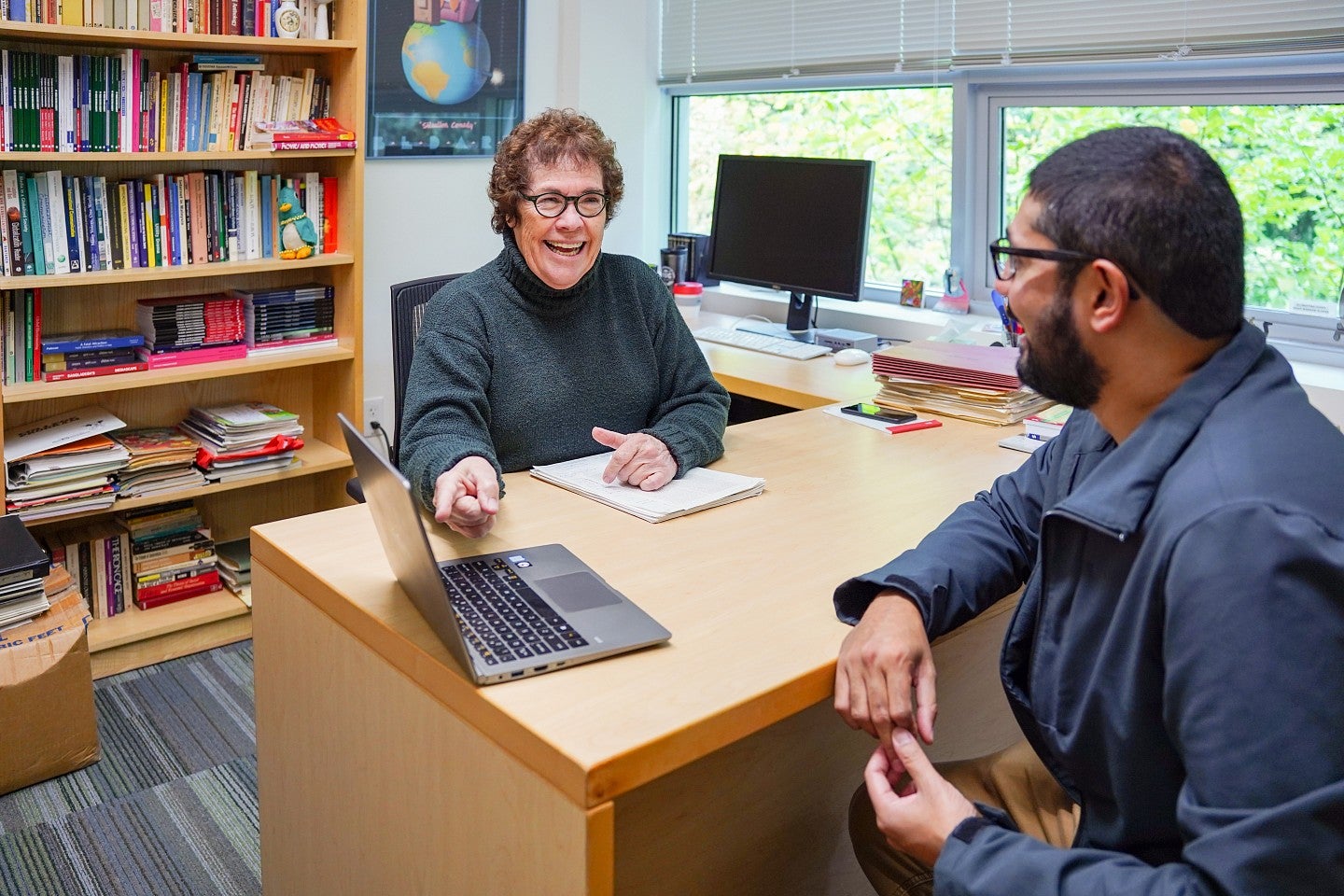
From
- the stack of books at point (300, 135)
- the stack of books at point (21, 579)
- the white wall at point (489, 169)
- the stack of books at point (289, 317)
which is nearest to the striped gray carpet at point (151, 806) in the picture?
the stack of books at point (21, 579)

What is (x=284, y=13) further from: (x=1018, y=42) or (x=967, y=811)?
(x=967, y=811)

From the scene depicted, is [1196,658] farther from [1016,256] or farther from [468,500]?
[468,500]

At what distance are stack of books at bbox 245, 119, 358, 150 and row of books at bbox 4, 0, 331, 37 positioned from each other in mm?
220

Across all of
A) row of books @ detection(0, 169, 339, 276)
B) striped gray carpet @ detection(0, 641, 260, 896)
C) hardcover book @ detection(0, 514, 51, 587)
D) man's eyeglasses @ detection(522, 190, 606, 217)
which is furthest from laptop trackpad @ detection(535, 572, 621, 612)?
row of books @ detection(0, 169, 339, 276)

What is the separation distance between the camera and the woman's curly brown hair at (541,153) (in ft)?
6.91

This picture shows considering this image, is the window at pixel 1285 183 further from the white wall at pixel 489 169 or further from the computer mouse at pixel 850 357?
the white wall at pixel 489 169

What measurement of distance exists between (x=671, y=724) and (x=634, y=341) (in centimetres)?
114

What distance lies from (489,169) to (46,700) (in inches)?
86.2

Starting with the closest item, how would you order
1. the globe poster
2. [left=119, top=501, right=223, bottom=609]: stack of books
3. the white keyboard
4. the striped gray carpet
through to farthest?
the striped gray carpet < [left=119, top=501, right=223, bottom=609]: stack of books < the white keyboard < the globe poster

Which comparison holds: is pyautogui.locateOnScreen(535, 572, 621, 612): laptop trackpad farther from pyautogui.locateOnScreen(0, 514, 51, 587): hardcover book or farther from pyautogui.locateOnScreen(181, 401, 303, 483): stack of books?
pyautogui.locateOnScreen(181, 401, 303, 483): stack of books

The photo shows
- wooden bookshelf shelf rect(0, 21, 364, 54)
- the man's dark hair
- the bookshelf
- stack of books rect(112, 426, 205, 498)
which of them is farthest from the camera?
stack of books rect(112, 426, 205, 498)

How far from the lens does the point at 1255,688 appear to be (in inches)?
36.3

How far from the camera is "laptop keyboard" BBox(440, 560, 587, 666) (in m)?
1.29

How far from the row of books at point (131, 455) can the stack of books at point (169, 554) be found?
5.8 inches
